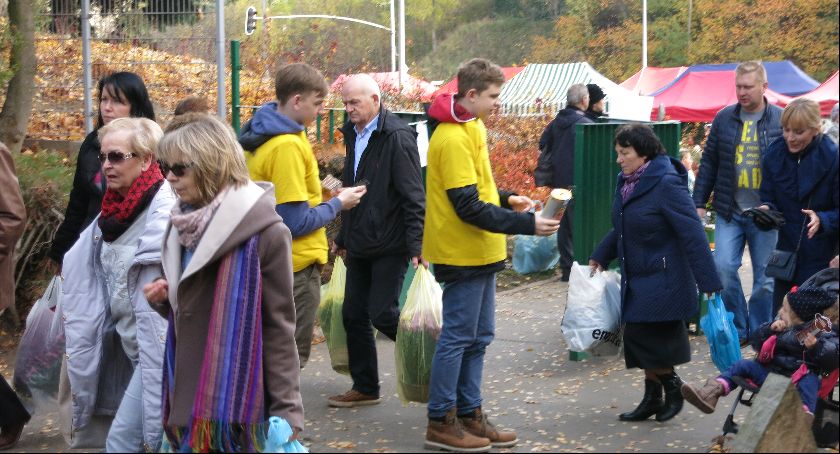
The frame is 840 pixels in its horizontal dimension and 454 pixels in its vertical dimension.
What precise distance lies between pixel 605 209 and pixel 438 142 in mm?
3202

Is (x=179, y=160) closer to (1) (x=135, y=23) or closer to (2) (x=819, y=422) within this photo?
(2) (x=819, y=422)

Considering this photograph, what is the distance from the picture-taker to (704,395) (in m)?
5.67

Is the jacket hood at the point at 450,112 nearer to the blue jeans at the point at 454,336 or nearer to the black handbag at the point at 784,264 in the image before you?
the blue jeans at the point at 454,336

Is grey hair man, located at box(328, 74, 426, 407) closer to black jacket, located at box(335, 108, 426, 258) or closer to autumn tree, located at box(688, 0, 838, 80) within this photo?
black jacket, located at box(335, 108, 426, 258)

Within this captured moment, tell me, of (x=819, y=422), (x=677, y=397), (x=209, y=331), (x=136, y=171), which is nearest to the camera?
(x=209, y=331)

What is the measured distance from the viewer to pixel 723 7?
40.8 m

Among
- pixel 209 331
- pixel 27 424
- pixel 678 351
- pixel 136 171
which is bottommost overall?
pixel 27 424

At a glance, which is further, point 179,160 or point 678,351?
point 678,351

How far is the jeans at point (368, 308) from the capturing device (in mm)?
6383

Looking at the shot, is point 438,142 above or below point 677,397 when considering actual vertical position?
above

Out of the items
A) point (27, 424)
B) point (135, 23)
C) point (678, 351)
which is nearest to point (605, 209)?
point (678, 351)

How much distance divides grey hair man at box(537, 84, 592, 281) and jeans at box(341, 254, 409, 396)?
16.0ft

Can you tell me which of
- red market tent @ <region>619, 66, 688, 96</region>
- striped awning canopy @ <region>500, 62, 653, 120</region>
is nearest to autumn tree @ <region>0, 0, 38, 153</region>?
striped awning canopy @ <region>500, 62, 653, 120</region>

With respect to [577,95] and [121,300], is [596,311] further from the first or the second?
[577,95]
